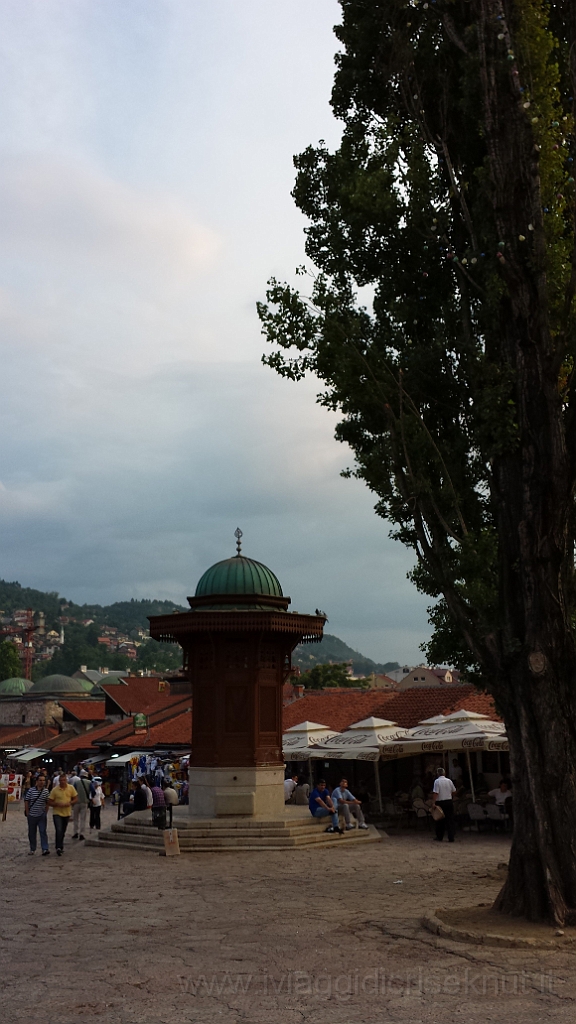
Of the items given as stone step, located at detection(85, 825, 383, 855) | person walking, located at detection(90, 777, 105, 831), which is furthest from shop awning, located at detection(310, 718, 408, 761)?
person walking, located at detection(90, 777, 105, 831)

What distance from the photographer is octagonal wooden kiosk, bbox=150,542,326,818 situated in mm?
20594

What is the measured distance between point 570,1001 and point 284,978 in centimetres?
242

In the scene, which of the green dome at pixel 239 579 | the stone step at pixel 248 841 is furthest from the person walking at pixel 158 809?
the green dome at pixel 239 579

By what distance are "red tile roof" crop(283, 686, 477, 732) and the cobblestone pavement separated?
A: 49.8ft

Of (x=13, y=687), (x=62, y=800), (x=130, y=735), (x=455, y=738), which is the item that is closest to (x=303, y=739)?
(x=455, y=738)

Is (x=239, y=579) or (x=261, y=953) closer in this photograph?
(x=261, y=953)

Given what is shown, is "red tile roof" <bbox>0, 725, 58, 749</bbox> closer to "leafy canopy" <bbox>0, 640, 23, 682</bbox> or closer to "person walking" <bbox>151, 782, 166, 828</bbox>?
"leafy canopy" <bbox>0, 640, 23, 682</bbox>

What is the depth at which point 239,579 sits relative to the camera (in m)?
22.4

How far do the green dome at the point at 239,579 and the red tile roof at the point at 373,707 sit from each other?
9.00 m

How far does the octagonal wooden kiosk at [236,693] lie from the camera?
2059 cm

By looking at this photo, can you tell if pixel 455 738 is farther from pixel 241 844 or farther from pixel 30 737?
pixel 30 737

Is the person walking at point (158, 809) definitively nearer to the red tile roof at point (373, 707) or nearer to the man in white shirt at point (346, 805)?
the man in white shirt at point (346, 805)

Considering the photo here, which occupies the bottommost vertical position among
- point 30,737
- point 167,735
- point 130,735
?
point 167,735

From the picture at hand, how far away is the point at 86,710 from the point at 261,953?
187 feet
